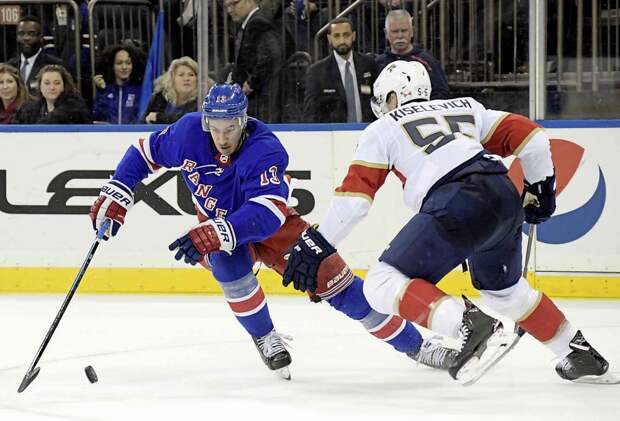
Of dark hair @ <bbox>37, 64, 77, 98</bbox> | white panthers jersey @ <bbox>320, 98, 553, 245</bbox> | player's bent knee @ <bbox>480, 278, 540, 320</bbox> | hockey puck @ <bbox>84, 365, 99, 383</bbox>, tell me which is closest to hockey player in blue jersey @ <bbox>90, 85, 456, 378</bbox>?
player's bent knee @ <bbox>480, 278, 540, 320</bbox>

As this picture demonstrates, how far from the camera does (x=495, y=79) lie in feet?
20.5

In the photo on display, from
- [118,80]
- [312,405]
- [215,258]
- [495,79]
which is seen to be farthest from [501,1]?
[312,405]

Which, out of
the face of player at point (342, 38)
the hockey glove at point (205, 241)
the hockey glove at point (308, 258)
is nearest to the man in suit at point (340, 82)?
the face of player at point (342, 38)

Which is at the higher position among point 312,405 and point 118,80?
point 118,80

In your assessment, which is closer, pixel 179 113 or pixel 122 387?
pixel 122 387

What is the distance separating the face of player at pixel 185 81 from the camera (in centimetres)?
651

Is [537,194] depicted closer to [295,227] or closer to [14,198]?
[295,227]

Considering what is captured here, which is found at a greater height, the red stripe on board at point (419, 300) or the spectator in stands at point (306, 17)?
the spectator in stands at point (306, 17)

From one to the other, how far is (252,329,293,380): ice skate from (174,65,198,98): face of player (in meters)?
2.48

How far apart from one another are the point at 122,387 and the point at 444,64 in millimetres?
2855

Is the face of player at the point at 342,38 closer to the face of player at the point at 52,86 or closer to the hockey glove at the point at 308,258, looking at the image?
the face of player at the point at 52,86

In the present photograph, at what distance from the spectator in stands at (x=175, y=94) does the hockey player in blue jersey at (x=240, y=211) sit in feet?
6.83

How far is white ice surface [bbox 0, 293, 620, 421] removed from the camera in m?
3.71

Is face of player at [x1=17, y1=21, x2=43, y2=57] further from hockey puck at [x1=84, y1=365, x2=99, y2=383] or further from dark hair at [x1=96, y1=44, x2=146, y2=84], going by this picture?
hockey puck at [x1=84, y1=365, x2=99, y2=383]
